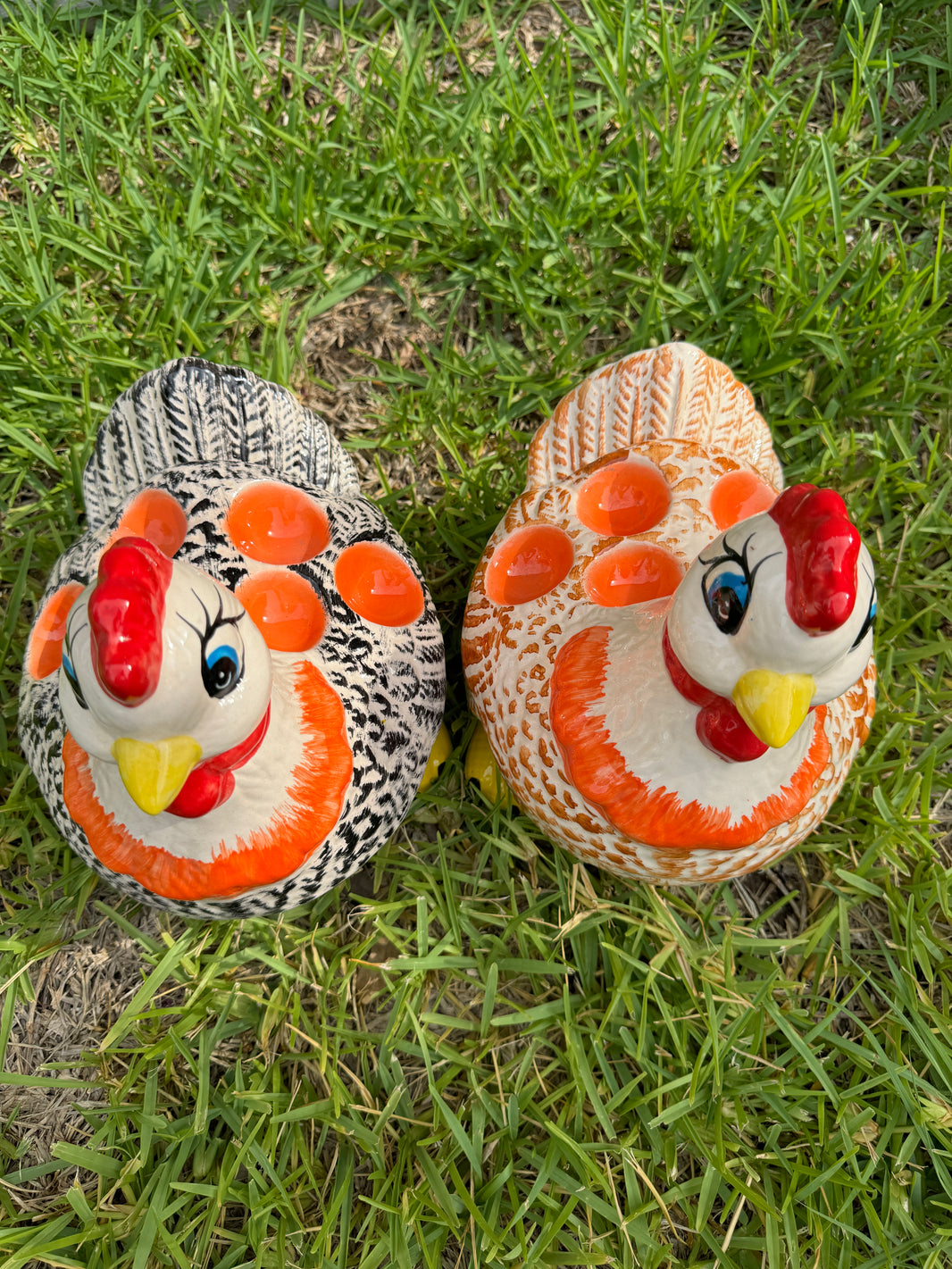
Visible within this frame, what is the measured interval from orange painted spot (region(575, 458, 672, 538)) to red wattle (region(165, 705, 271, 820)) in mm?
559

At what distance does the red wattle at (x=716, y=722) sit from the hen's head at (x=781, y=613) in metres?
0.03

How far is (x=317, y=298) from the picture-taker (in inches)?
72.0

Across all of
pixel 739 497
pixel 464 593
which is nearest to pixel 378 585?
pixel 464 593

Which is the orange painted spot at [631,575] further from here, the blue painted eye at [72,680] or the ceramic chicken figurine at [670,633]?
the blue painted eye at [72,680]

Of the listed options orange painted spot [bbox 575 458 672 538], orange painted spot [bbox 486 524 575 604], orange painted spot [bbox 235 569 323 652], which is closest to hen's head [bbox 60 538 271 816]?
orange painted spot [bbox 235 569 323 652]

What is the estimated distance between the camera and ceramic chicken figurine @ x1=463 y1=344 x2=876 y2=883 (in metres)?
0.88

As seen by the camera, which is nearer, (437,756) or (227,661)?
(227,661)

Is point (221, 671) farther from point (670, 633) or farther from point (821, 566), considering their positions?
point (821, 566)

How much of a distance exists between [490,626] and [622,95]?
4.17ft

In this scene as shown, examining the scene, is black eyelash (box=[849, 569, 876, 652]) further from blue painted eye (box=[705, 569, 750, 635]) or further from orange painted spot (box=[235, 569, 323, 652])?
orange painted spot (box=[235, 569, 323, 652])

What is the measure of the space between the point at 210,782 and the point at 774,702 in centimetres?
60

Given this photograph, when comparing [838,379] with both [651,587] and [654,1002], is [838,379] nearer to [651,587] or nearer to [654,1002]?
[651,587]

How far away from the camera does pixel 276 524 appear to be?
1242mm

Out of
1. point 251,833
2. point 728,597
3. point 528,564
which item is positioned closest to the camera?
point 728,597
